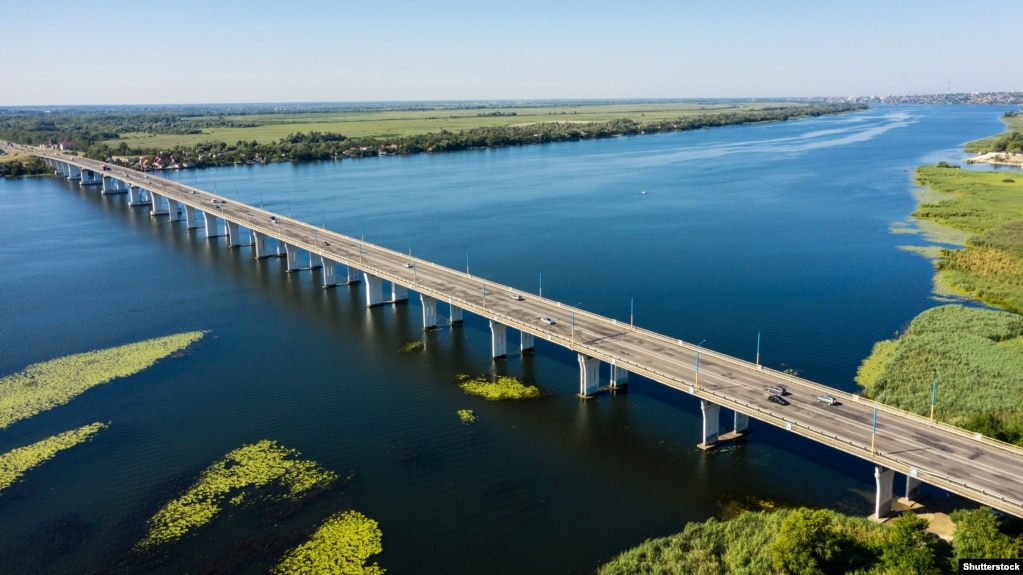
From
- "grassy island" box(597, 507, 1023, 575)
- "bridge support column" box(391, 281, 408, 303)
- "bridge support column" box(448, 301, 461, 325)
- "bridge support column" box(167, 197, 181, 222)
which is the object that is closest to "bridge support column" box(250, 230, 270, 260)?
"bridge support column" box(391, 281, 408, 303)

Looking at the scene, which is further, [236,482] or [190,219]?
[190,219]

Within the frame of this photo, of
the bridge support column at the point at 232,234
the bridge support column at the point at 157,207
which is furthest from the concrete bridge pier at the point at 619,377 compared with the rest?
the bridge support column at the point at 157,207

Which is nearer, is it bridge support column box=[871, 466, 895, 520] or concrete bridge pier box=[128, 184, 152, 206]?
bridge support column box=[871, 466, 895, 520]

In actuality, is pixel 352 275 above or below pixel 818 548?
above

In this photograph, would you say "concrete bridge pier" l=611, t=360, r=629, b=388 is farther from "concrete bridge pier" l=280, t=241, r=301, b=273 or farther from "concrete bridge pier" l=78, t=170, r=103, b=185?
"concrete bridge pier" l=78, t=170, r=103, b=185

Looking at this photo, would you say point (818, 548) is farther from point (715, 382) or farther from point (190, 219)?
point (190, 219)

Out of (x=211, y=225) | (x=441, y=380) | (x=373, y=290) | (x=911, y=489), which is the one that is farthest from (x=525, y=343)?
(x=211, y=225)

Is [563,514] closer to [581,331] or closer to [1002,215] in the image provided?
[581,331]
